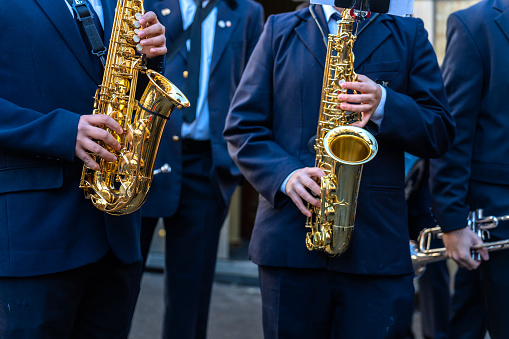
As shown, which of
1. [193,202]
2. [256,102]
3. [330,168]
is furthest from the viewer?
[193,202]

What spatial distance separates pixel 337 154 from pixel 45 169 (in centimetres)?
103

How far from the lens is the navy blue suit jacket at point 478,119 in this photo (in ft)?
10.1

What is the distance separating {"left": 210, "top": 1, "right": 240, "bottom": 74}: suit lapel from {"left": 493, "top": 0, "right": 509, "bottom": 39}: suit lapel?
1.50 m

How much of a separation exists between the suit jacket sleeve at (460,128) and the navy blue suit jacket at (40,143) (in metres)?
1.58

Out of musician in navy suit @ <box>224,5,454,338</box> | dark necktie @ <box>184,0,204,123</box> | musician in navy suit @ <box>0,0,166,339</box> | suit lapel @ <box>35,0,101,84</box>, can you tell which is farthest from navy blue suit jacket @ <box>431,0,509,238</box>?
suit lapel @ <box>35,0,101,84</box>

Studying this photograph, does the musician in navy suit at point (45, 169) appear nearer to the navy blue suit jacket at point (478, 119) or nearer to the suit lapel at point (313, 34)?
the suit lapel at point (313, 34)

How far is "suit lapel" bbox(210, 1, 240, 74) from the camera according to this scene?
3949mm

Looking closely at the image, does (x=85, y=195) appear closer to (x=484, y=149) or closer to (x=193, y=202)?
(x=193, y=202)

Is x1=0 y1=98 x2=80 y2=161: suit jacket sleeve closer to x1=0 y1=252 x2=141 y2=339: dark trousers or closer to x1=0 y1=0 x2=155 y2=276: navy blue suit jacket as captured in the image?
x1=0 y1=0 x2=155 y2=276: navy blue suit jacket

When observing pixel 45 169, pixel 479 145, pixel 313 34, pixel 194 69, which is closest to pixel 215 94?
pixel 194 69

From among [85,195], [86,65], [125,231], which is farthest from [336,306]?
[86,65]

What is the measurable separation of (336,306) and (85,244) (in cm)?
97

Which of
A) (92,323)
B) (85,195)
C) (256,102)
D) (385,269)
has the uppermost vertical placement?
(256,102)

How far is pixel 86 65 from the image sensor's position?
8.11 ft
